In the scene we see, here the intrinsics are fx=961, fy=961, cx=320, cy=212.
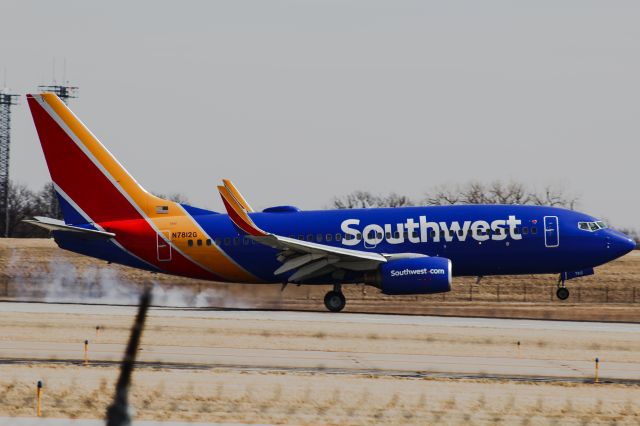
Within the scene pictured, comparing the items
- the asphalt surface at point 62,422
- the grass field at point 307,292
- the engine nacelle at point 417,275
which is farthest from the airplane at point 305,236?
the asphalt surface at point 62,422

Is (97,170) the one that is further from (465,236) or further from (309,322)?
(465,236)

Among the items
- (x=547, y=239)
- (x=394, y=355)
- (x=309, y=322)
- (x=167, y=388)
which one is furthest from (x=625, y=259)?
(x=167, y=388)

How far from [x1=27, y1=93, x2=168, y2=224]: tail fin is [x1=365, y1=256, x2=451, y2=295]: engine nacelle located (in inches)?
425

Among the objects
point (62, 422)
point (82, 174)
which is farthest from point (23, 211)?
point (62, 422)

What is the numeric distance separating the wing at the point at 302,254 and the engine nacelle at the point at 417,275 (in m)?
0.79

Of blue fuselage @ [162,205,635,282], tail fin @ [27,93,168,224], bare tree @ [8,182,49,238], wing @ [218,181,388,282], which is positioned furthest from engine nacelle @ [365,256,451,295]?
bare tree @ [8,182,49,238]

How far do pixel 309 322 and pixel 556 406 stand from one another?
55.6ft

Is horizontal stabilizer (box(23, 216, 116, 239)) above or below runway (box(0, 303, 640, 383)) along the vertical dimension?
above

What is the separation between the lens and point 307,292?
4441 centimetres

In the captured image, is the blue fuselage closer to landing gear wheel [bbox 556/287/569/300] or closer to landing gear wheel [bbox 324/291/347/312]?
landing gear wheel [bbox 556/287/569/300]

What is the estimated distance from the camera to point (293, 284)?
43.6m

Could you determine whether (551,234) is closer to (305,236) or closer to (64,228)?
(305,236)

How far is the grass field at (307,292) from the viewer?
44.2 m

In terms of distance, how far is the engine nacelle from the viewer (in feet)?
128
